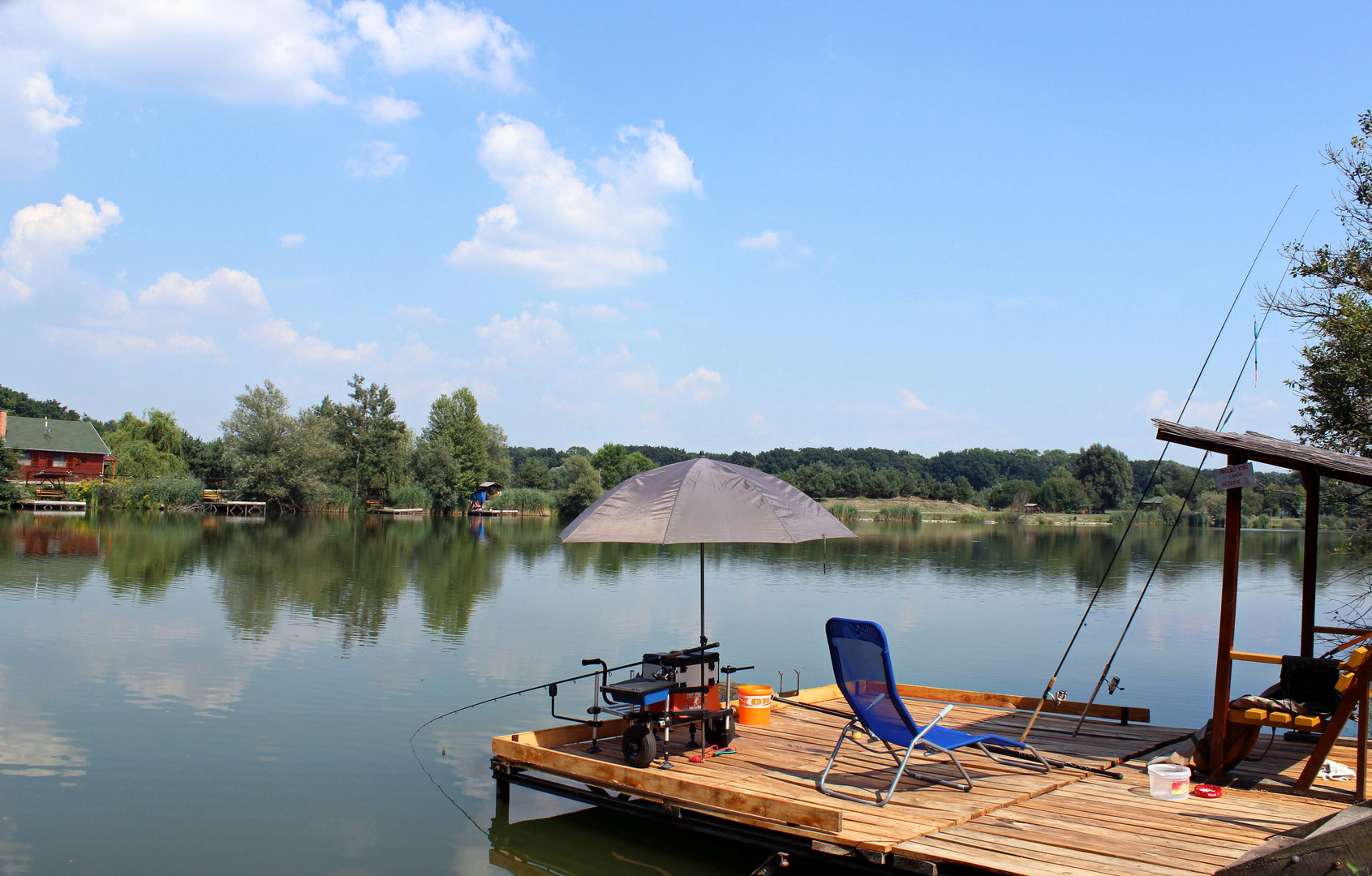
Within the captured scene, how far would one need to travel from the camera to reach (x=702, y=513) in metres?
6.76

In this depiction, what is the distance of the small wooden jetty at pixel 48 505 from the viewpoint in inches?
1844

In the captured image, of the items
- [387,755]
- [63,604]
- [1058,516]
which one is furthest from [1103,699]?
[1058,516]

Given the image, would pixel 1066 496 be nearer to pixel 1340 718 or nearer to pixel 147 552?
pixel 147 552

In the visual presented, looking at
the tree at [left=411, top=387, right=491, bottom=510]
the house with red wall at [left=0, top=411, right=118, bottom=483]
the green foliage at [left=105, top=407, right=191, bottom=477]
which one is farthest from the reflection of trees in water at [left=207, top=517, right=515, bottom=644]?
the house with red wall at [left=0, top=411, right=118, bottom=483]

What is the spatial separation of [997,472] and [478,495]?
82236 millimetres

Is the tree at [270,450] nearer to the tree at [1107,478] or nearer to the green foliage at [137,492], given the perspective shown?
the green foliage at [137,492]

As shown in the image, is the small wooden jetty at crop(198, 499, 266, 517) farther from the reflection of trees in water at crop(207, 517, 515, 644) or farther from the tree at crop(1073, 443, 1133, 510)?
the tree at crop(1073, 443, 1133, 510)

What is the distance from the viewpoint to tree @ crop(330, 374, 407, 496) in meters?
59.1

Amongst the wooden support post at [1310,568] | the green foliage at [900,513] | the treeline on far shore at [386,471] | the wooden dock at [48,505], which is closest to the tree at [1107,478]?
the treeline on far shore at [386,471]

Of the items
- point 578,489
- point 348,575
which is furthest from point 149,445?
point 348,575

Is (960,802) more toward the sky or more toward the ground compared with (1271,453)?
more toward the ground

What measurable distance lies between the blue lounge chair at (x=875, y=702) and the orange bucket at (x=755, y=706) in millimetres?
1786

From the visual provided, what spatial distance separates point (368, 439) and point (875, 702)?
192 feet

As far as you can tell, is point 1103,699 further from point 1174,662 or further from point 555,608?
point 555,608
